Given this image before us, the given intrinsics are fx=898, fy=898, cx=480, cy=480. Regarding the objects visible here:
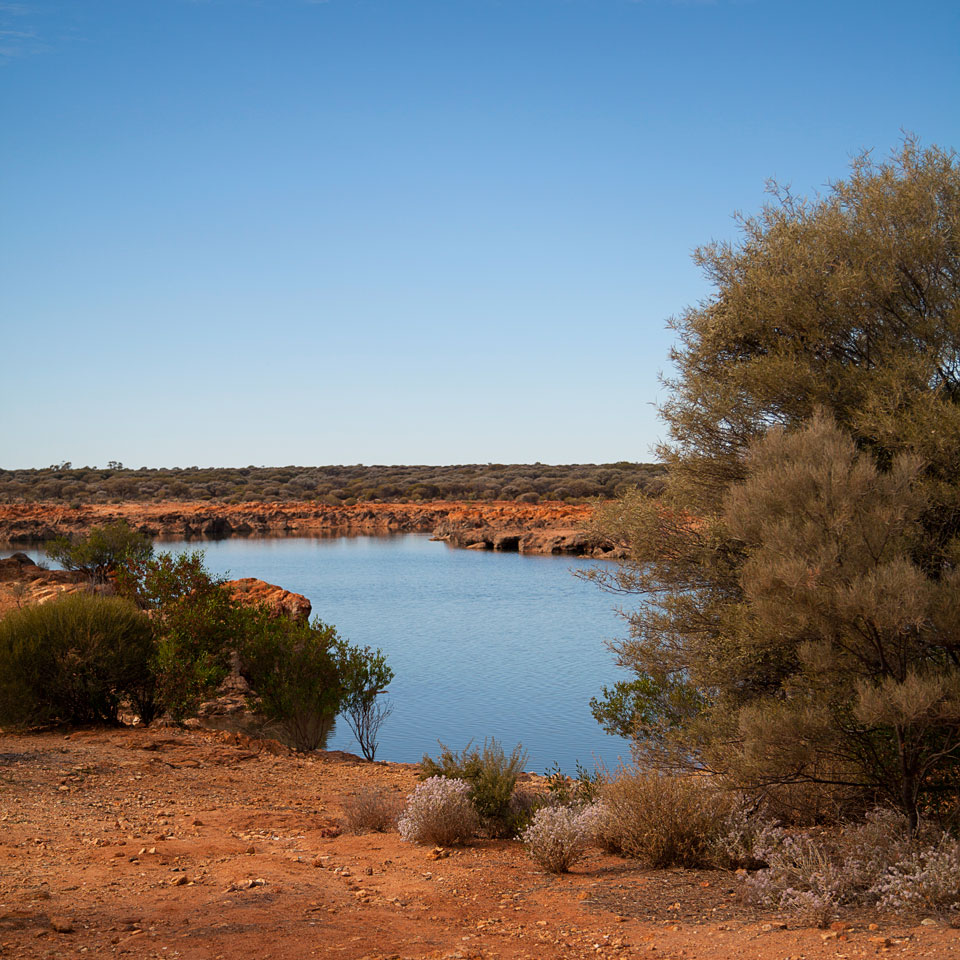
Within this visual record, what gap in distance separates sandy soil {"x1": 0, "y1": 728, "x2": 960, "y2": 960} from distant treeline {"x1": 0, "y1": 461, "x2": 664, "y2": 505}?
58.7m

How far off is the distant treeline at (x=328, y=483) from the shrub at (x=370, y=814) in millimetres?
58346

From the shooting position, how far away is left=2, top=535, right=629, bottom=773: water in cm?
1455

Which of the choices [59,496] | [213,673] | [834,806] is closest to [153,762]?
[213,673]

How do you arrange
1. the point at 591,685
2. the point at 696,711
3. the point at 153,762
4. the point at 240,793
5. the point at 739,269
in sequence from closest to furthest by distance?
the point at 696,711, the point at 739,269, the point at 240,793, the point at 153,762, the point at 591,685

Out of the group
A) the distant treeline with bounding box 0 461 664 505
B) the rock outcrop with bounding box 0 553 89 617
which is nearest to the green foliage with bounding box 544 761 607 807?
the rock outcrop with bounding box 0 553 89 617

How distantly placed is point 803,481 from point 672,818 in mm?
2620

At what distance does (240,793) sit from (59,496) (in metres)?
78.6

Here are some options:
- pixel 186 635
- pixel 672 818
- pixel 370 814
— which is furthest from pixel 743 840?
pixel 186 635

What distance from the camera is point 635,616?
7.80 metres

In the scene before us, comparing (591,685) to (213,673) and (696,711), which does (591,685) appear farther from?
(696,711)

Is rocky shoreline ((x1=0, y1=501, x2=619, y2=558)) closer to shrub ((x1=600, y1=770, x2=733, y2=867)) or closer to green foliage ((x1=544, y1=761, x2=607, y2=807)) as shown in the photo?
green foliage ((x1=544, y1=761, x2=607, y2=807))

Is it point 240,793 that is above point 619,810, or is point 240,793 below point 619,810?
below

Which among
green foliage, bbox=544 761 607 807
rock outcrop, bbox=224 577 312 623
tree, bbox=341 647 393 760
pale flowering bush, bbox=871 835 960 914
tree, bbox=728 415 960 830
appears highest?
tree, bbox=728 415 960 830

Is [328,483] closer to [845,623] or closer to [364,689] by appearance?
[364,689]
